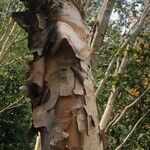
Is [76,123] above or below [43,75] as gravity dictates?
below

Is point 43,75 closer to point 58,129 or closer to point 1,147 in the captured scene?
point 58,129

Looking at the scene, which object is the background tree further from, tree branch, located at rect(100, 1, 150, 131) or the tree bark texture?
the tree bark texture

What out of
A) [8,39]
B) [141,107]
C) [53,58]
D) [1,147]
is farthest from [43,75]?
[1,147]

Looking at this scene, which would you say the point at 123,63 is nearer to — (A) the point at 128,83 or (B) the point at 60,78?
(A) the point at 128,83

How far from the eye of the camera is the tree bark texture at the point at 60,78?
3.88ft

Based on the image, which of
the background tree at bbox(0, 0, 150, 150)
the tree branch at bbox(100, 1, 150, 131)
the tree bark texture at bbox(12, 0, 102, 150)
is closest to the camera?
the tree bark texture at bbox(12, 0, 102, 150)

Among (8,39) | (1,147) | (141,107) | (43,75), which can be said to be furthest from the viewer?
(1,147)

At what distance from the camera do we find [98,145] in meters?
1.20

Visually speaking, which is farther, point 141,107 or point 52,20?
point 141,107

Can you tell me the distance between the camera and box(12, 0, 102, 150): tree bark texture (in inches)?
46.5

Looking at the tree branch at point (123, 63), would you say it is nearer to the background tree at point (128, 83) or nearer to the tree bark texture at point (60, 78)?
the background tree at point (128, 83)

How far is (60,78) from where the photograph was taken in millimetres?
1243

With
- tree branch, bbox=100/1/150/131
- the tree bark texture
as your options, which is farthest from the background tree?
the tree bark texture

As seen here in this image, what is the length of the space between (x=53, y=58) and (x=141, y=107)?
667 centimetres
